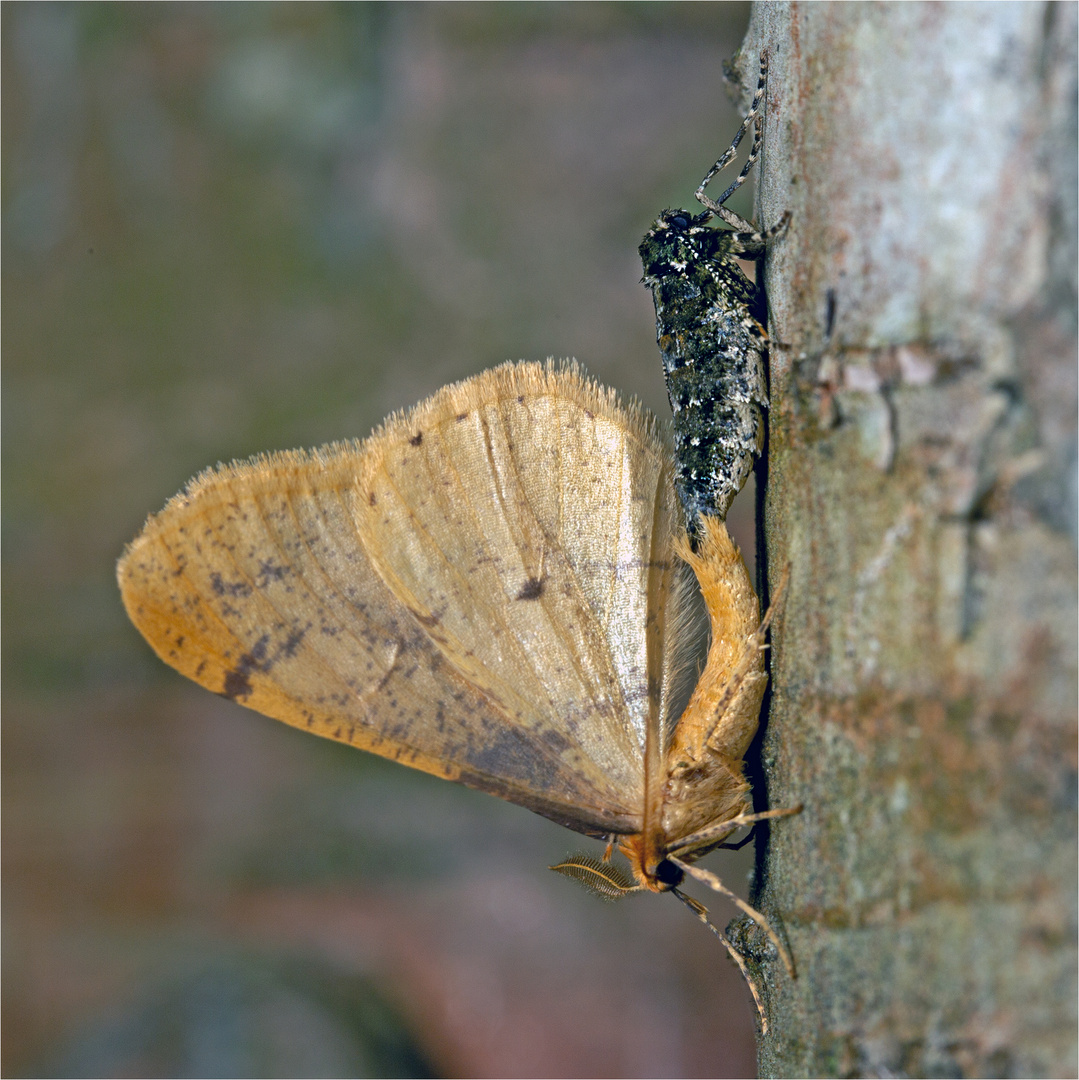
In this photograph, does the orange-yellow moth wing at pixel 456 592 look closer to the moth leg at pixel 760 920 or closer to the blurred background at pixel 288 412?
the moth leg at pixel 760 920

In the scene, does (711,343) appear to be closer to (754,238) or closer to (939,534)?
(754,238)

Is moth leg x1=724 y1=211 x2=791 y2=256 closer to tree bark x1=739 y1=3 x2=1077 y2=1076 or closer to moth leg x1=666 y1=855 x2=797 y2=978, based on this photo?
tree bark x1=739 y1=3 x2=1077 y2=1076

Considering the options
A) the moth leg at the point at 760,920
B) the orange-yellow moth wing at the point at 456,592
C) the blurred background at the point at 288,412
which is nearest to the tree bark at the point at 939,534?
the moth leg at the point at 760,920

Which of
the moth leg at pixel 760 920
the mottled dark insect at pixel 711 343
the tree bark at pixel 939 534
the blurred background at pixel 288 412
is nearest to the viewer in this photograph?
the tree bark at pixel 939 534

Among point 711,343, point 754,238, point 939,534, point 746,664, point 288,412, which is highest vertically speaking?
point 288,412

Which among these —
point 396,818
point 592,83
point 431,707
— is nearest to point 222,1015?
point 396,818

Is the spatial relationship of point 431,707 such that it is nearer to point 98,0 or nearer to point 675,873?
point 675,873

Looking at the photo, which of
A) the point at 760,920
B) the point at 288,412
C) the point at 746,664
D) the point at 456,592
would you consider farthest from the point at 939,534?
the point at 288,412
